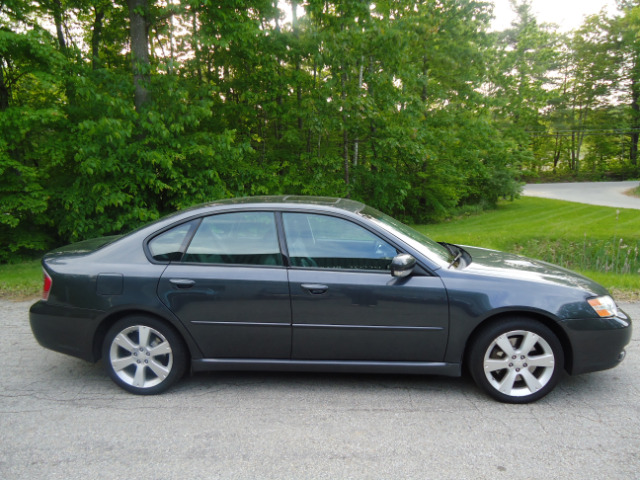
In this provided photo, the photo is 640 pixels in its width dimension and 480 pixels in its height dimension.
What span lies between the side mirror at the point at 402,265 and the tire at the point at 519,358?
0.73m

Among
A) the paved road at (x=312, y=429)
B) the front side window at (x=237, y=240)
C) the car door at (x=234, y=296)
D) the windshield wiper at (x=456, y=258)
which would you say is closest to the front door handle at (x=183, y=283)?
the car door at (x=234, y=296)

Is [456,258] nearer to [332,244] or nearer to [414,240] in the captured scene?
[414,240]

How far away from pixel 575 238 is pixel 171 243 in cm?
1187

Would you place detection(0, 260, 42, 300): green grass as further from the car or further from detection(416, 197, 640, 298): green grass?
detection(416, 197, 640, 298): green grass

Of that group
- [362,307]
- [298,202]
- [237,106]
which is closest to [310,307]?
[362,307]

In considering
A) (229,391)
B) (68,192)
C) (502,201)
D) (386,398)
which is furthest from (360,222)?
(502,201)

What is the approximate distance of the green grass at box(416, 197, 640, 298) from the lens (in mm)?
9001

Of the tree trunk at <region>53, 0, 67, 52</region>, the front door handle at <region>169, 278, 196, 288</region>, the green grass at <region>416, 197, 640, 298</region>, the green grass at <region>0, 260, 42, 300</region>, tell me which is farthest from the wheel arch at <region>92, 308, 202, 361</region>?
the tree trunk at <region>53, 0, 67, 52</region>

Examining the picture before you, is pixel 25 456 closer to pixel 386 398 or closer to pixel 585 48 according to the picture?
pixel 386 398

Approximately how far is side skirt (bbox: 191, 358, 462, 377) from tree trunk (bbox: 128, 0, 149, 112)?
8037 millimetres

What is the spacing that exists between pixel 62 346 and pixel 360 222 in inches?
101

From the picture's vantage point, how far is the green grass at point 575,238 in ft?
29.5

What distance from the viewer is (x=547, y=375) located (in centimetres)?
322

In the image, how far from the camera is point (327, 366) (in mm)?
3389
